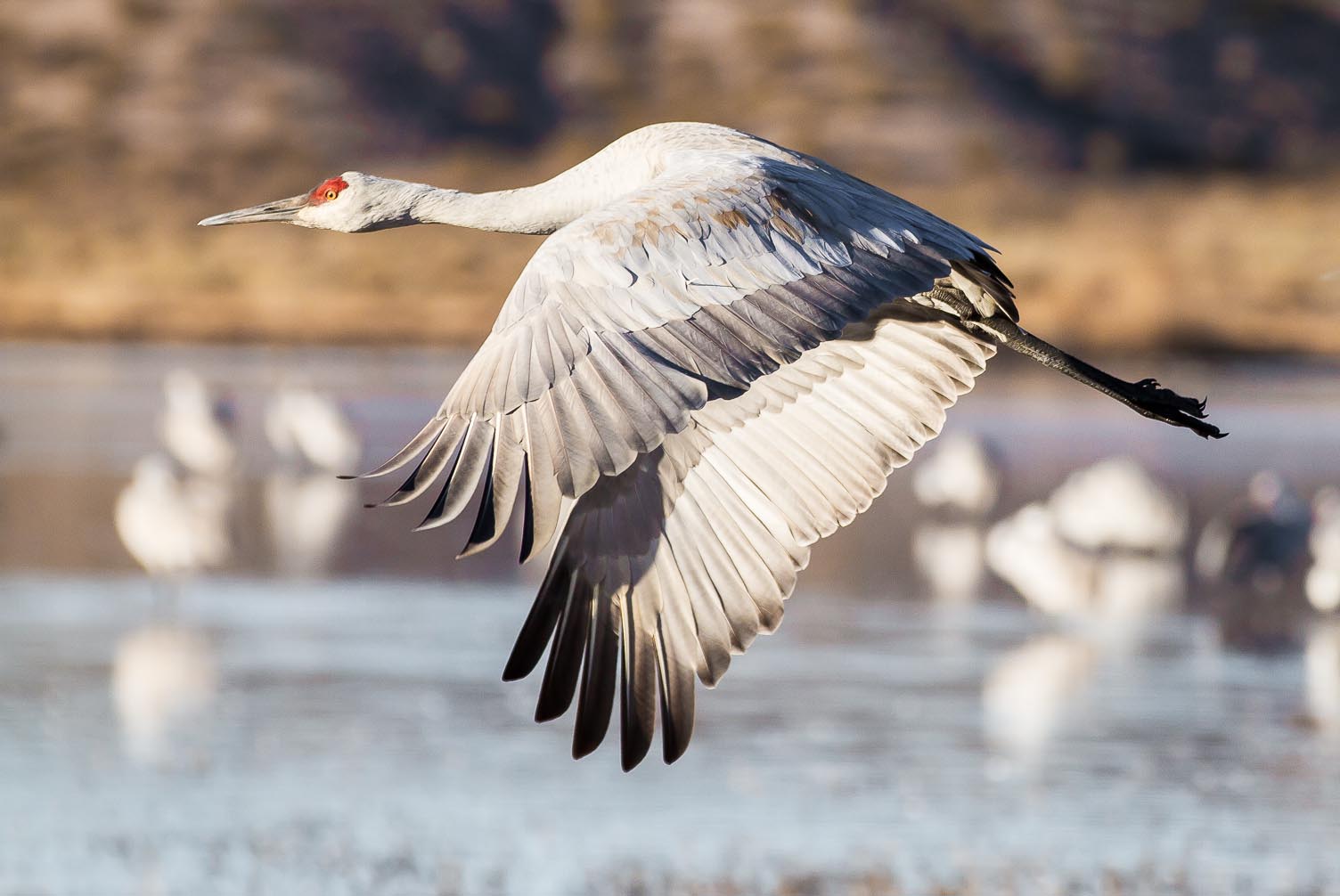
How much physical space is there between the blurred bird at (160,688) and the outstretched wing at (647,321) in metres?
5.07

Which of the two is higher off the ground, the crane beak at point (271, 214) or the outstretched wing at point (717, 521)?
the crane beak at point (271, 214)

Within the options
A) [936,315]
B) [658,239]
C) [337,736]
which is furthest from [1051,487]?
[658,239]

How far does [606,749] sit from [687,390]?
5583 millimetres

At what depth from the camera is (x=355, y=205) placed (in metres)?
6.31

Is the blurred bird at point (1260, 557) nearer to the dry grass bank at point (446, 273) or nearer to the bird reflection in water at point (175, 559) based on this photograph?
the bird reflection in water at point (175, 559)

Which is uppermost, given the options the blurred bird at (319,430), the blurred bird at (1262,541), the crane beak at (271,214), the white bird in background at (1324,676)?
the blurred bird at (319,430)

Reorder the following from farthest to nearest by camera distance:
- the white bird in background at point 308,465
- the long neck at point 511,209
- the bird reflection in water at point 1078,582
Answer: the white bird in background at point 308,465, the bird reflection in water at point 1078,582, the long neck at point 511,209

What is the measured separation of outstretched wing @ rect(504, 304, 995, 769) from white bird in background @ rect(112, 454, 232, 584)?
8.27 meters

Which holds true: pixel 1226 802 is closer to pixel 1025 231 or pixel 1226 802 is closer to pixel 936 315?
pixel 936 315

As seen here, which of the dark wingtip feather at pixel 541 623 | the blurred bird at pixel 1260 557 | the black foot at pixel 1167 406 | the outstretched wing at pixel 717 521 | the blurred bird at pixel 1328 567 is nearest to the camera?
the dark wingtip feather at pixel 541 623

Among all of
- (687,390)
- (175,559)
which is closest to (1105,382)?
(687,390)

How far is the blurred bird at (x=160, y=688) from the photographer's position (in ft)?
31.5

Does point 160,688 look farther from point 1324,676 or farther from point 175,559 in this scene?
point 1324,676

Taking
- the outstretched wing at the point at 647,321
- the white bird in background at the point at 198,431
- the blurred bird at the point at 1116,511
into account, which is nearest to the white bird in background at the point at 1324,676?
the blurred bird at the point at 1116,511
